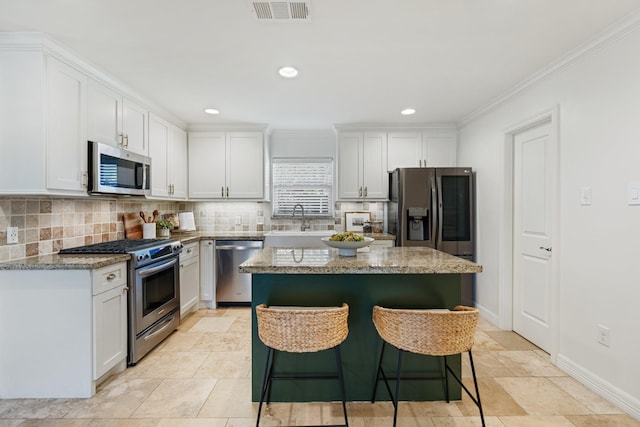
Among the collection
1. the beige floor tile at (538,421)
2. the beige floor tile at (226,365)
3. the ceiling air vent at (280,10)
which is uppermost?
the ceiling air vent at (280,10)

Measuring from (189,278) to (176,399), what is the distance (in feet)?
5.89

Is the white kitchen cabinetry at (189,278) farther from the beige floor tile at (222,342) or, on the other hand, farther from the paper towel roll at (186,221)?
the beige floor tile at (222,342)

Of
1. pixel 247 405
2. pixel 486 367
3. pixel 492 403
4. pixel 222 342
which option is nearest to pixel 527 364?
pixel 486 367

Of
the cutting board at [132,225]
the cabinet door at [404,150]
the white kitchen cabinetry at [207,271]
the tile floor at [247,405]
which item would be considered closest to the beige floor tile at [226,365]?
the tile floor at [247,405]

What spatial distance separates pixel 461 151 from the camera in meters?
4.31

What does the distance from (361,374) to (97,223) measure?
2767mm

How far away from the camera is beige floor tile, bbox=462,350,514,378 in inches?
96.8

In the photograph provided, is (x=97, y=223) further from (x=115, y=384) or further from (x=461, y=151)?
(x=461, y=151)

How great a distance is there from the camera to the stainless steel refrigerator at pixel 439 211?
12.6 ft

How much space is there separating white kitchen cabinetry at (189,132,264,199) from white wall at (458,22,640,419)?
3200mm

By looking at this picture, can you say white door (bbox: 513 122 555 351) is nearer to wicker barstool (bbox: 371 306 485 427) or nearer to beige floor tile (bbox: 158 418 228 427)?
wicker barstool (bbox: 371 306 485 427)

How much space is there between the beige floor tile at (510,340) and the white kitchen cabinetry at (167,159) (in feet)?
12.5

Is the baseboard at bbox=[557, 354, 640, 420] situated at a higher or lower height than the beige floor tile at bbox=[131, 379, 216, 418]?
higher

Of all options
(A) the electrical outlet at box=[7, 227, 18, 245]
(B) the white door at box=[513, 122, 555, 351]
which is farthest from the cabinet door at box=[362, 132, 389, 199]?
(A) the electrical outlet at box=[7, 227, 18, 245]
